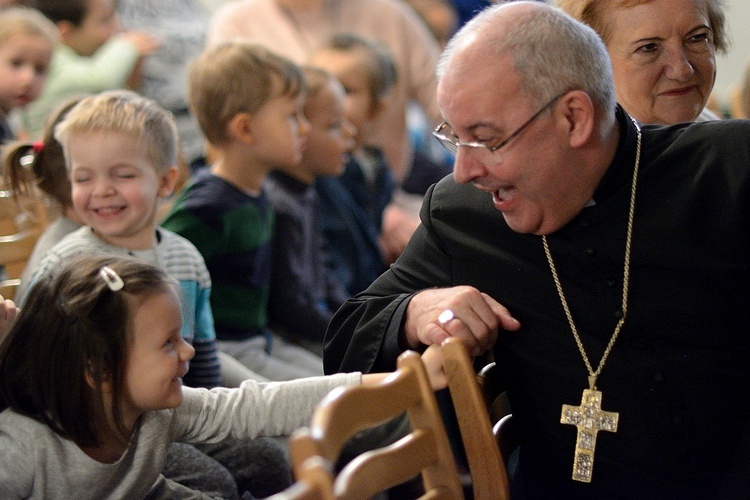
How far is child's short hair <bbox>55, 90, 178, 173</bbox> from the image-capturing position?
2.95m

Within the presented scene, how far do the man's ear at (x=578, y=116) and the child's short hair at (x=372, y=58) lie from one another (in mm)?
2929

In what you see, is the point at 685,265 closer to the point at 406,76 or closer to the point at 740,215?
the point at 740,215

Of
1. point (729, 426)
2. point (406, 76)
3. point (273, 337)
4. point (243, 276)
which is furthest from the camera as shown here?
point (406, 76)

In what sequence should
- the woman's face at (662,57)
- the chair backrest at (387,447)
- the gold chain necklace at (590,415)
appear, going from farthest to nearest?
the woman's face at (662,57), the gold chain necklace at (590,415), the chair backrest at (387,447)

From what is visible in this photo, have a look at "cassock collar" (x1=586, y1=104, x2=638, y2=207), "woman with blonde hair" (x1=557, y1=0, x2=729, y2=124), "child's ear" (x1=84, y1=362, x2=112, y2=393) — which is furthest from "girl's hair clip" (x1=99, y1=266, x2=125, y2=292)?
"woman with blonde hair" (x1=557, y1=0, x2=729, y2=124)

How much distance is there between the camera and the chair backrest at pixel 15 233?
3404 mm

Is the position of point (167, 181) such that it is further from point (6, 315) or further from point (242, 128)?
point (6, 315)

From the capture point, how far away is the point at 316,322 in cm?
388

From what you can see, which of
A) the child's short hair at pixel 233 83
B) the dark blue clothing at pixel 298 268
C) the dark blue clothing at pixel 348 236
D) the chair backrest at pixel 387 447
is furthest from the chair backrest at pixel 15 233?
the chair backrest at pixel 387 447

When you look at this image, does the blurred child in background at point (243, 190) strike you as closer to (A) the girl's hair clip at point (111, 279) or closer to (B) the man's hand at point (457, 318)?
(A) the girl's hair clip at point (111, 279)

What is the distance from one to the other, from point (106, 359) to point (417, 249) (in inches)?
31.1

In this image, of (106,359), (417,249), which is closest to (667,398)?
(417,249)

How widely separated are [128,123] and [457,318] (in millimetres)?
1318

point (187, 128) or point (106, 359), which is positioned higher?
point (106, 359)
